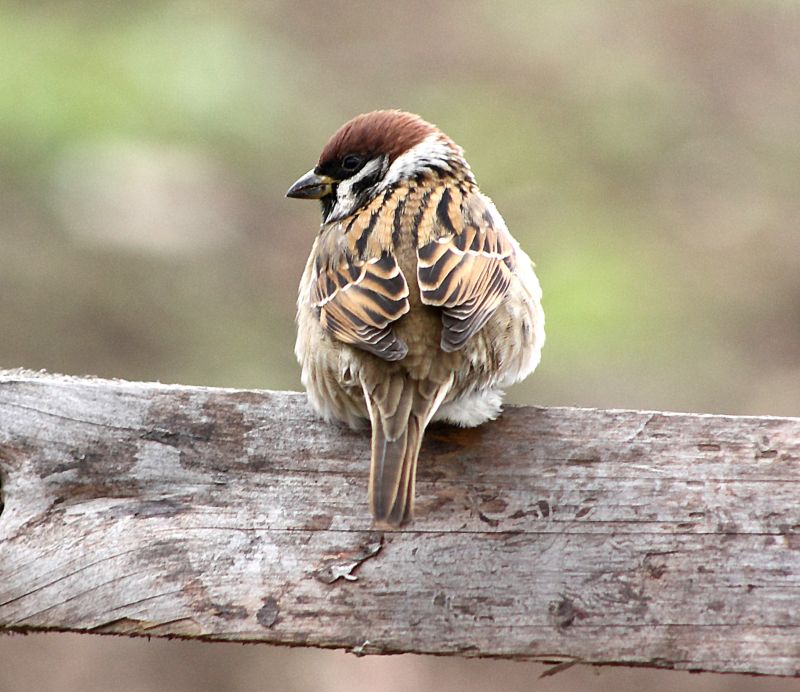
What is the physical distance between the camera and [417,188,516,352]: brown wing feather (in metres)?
3.14

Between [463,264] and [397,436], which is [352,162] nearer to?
[463,264]

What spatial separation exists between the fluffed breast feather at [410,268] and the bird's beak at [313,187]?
125 mm

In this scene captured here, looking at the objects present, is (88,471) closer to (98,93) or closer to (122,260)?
(122,260)

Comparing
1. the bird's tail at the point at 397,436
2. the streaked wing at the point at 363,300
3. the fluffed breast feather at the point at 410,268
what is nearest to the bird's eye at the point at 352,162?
the fluffed breast feather at the point at 410,268

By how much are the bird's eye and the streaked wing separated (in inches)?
16.5

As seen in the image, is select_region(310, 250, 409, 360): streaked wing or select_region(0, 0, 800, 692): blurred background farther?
select_region(0, 0, 800, 692): blurred background

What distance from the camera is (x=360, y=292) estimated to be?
3240 mm

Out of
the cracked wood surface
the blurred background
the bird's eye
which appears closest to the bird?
the bird's eye

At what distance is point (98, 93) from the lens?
640 centimetres

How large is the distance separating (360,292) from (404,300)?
0.13 metres

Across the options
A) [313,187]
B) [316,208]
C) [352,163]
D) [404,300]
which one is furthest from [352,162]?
[316,208]

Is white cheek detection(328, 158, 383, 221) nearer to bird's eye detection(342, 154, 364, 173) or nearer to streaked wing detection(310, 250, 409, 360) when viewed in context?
bird's eye detection(342, 154, 364, 173)

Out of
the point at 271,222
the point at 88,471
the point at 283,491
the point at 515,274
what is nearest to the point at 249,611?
the point at 283,491

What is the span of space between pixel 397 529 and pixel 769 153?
4773 millimetres
